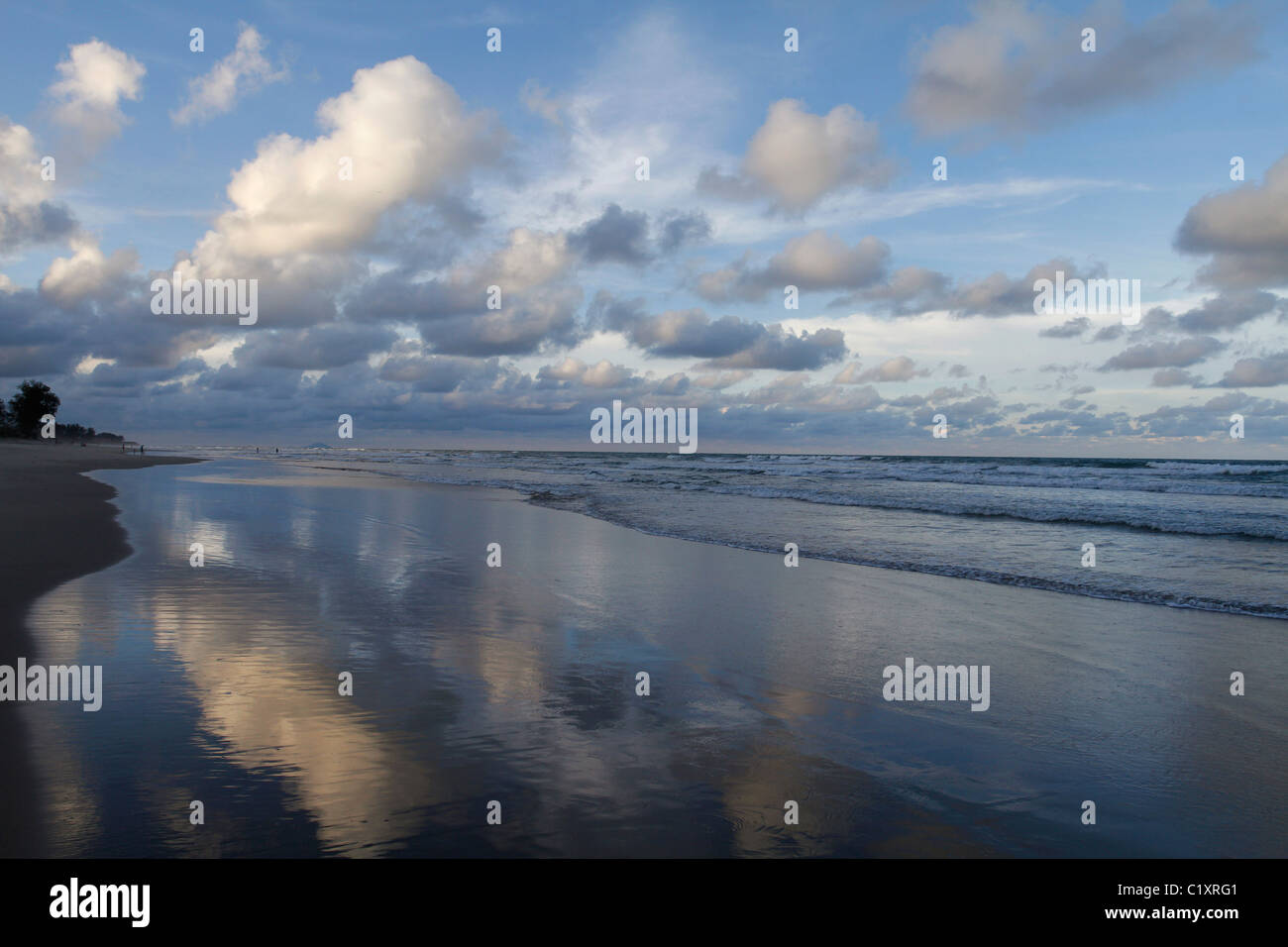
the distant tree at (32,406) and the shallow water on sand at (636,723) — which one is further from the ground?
the distant tree at (32,406)

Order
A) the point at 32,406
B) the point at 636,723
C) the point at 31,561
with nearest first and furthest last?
the point at 636,723
the point at 31,561
the point at 32,406

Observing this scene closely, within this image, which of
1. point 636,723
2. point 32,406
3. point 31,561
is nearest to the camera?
point 636,723

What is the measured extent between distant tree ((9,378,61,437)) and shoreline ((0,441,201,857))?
109977 millimetres

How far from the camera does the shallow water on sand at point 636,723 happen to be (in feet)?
14.2

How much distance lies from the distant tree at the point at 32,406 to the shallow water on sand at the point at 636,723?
132m

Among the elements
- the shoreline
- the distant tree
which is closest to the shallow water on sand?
the shoreline

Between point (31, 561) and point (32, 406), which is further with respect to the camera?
point (32, 406)

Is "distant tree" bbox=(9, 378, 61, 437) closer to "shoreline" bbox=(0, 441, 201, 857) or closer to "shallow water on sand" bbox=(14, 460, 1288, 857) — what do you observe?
"shoreline" bbox=(0, 441, 201, 857)

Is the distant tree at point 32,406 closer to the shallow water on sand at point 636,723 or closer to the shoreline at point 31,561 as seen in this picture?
the shoreline at point 31,561

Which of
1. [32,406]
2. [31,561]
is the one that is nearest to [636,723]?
[31,561]

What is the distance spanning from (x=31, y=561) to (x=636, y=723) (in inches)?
464

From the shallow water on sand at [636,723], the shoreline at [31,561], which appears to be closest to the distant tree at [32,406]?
the shoreline at [31,561]

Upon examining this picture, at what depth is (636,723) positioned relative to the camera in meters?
6.10

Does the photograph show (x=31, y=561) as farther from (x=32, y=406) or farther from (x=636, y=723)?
(x=32, y=406)
